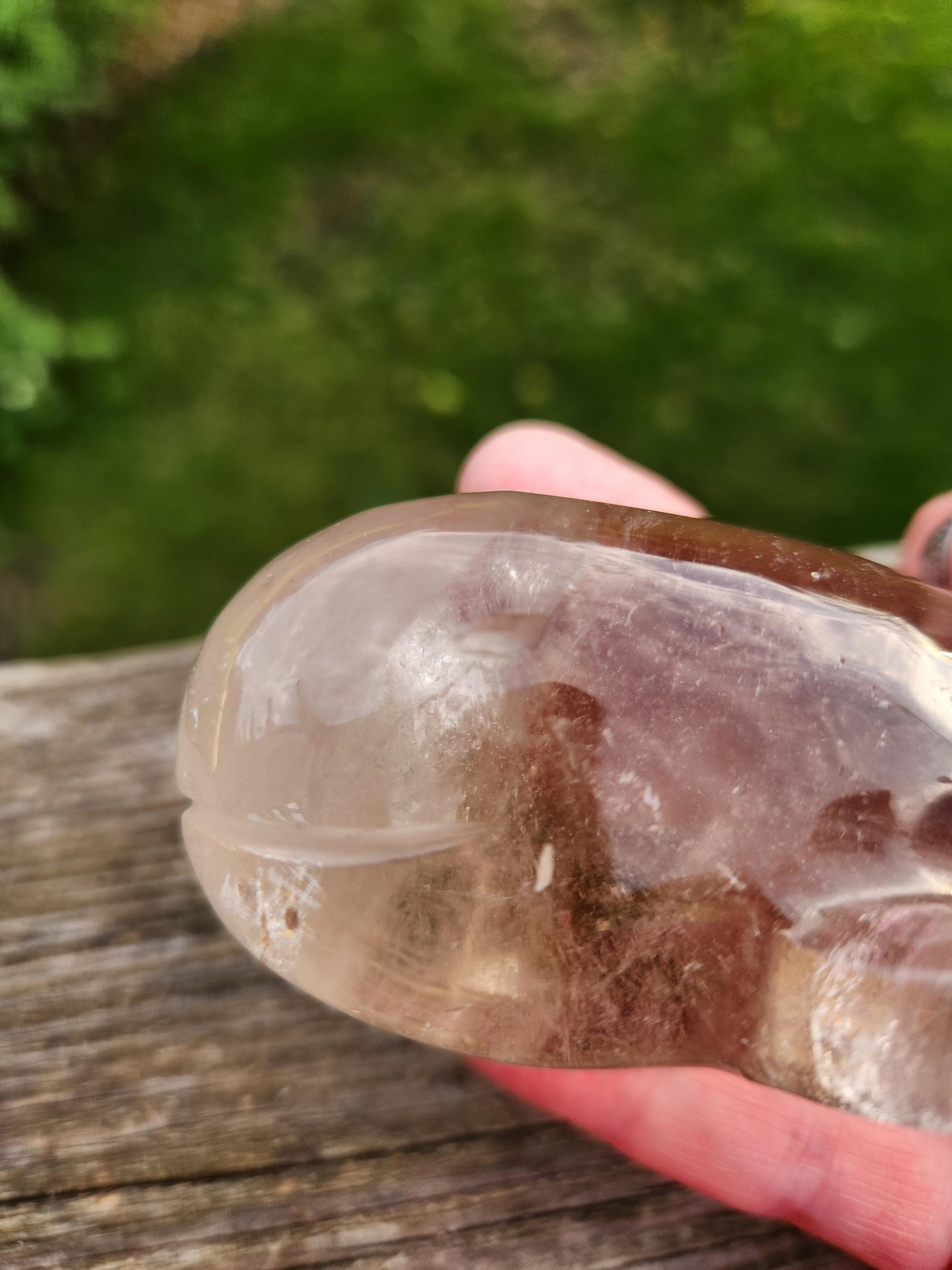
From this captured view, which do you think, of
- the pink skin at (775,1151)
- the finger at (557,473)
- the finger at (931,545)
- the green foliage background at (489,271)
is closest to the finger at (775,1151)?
the pink skin at (775,1151)

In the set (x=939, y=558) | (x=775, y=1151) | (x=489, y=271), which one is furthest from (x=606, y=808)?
(x=489, y=271)

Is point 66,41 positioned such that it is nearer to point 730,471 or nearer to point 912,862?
→ point 730,471

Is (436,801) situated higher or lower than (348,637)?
lower

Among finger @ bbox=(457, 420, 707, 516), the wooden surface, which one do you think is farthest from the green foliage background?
the wooden surface

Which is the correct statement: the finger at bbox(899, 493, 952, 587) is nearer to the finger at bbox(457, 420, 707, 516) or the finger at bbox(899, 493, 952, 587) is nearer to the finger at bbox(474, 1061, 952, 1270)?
the finger at bbox(457, 420, 707, 516)

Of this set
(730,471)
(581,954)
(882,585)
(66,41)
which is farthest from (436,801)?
(66,41)
